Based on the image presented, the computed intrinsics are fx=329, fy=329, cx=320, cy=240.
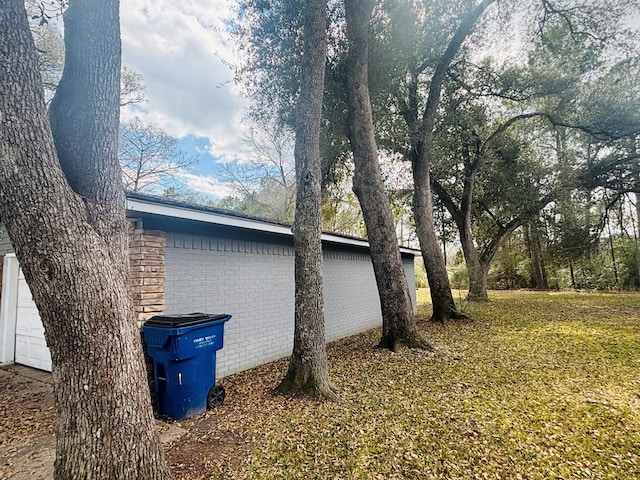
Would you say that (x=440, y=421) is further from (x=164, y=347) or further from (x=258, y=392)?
(x=164, y=347)

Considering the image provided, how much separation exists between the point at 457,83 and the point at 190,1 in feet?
24.6

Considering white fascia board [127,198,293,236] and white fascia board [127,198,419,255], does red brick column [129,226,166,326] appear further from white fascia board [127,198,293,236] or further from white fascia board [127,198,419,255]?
white fascia board [127,198,293,236]

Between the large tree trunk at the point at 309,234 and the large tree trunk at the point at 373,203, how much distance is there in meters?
2.14

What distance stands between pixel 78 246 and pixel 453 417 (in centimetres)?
351

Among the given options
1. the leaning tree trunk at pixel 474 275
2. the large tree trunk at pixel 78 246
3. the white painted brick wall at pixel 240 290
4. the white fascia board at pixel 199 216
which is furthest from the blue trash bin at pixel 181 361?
the leaning tree trunk at pixel 474 275

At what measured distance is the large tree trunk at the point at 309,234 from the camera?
12.8 feet

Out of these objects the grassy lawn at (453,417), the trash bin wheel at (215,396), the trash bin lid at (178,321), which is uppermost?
the trash bin lid at (178,321)

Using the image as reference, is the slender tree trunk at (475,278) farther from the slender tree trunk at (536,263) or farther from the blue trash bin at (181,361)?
the blue trash bin at (181,361)

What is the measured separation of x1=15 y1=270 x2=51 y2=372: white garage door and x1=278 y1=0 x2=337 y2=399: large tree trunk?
4.15 metres

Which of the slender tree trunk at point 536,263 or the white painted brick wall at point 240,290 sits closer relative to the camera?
the white painted brick wall at point 240,290

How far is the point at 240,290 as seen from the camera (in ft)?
17.3

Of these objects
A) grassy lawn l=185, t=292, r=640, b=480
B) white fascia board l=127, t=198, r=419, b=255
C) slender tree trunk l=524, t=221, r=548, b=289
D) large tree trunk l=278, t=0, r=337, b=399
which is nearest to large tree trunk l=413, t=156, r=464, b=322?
grassy lawn l=185, t=292, r=640, b=480

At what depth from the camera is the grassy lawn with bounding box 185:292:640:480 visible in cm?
251

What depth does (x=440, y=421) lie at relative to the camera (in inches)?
127
